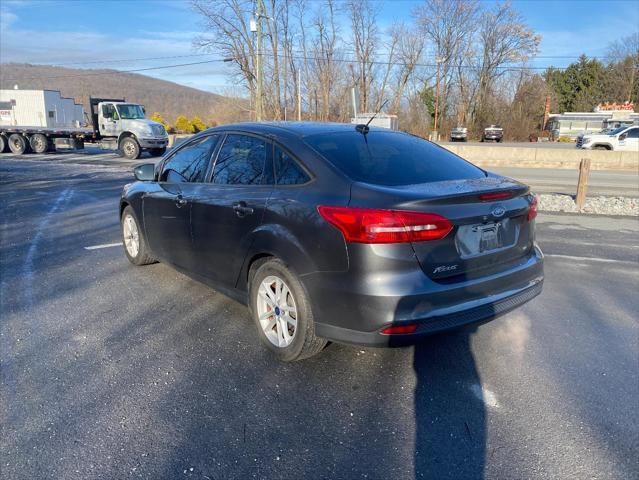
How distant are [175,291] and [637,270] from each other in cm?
533

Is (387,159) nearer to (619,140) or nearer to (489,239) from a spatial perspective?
(489,239)

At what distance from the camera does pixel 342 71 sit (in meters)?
53.2

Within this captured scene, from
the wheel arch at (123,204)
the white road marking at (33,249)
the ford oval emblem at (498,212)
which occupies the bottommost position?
the white road marking at (33,249)

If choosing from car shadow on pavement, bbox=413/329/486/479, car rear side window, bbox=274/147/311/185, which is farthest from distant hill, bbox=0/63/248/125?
car shadow on pavement, bbox=413/329/486/479

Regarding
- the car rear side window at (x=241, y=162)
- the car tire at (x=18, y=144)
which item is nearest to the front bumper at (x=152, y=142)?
the car tire at (x=18, y=144)

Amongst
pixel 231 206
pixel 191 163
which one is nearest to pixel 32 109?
pixel 191 163

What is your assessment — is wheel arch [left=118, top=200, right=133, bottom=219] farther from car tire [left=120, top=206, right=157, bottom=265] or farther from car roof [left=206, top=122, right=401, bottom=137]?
car roof [left=206, top=122, right=401, bottom=137]

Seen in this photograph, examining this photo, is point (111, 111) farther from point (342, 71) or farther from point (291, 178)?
point (342, 71)

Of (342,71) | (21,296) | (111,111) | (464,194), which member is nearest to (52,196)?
(21,296)

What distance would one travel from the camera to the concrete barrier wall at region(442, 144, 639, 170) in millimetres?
20750

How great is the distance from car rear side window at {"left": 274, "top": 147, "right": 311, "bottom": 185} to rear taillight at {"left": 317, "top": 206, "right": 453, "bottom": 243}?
1.92ft

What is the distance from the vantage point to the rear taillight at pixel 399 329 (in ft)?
9.50

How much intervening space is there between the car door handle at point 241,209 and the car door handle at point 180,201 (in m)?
0.84

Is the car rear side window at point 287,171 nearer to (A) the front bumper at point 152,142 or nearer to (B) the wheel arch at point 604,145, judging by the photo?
(A) the front bumper at point 152,142
